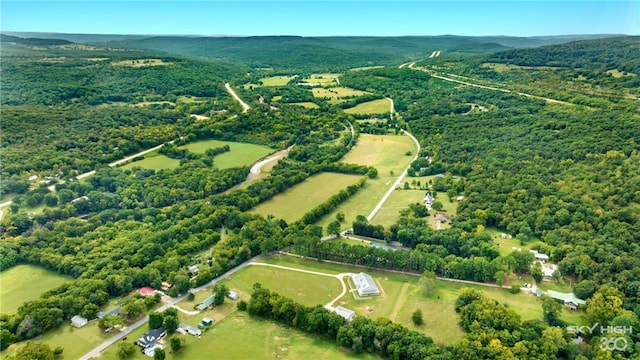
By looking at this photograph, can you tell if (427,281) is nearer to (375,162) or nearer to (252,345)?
(252,345)

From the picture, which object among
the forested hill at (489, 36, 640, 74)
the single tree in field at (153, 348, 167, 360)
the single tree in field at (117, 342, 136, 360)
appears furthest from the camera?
the forested hill at (489, 36, 640, 74)

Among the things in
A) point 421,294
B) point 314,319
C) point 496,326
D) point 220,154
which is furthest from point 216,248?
point 220,154

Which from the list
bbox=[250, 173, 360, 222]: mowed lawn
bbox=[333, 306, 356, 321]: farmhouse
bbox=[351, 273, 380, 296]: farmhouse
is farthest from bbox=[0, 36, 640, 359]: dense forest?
bbox=[351, 273, 380, 296]: farmhouse

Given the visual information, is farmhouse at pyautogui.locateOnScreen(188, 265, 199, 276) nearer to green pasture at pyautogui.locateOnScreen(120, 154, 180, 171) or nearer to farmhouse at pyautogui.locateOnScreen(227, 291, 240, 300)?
farmhouse at pyautogui.locateOnScreen(227, 291, 240, 300)

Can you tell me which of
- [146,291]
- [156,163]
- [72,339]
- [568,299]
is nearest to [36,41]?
[156,163]

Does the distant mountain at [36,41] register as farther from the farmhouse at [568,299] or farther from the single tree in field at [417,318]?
the farmhouse at [568,299]

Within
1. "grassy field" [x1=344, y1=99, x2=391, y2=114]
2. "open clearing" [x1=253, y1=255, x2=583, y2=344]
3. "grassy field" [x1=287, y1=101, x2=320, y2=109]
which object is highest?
"grassy field" [x1=287, y1=101, x2=320, y2=109]

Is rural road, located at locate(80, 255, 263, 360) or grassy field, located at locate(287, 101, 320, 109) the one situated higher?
grassy field, located at locate(287, 101, 320, 109)
